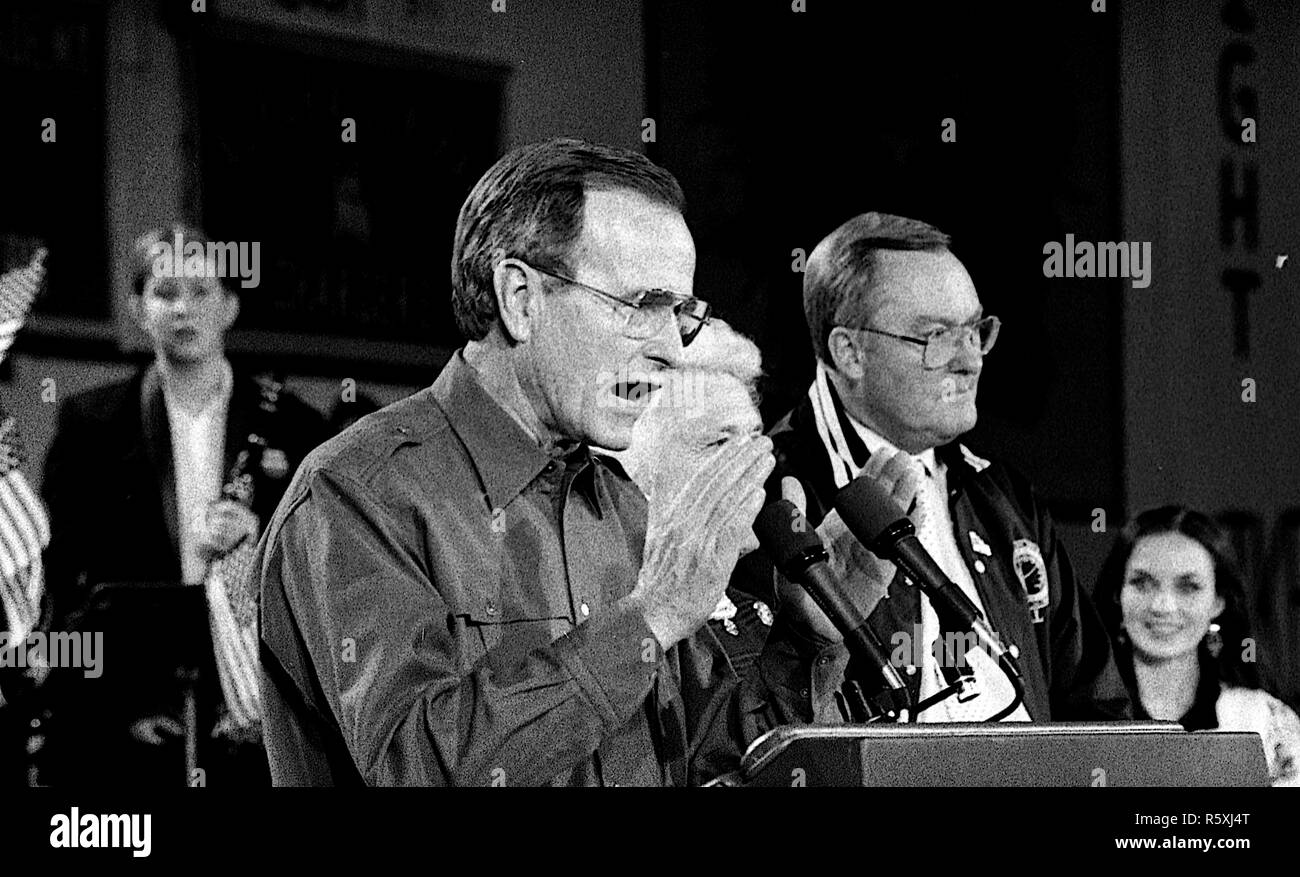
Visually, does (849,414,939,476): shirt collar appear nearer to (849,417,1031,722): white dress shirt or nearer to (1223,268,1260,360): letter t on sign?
(849,417,1031,722): white dress shirt

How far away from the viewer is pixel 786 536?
2904 mm

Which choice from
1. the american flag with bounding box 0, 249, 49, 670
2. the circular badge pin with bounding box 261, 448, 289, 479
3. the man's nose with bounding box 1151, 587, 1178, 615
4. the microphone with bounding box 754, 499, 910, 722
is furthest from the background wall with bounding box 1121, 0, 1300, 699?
the american flag with bounding box 0, 249, 49, 670

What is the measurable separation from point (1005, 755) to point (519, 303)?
0.89 meters

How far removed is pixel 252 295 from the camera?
336 centimetres

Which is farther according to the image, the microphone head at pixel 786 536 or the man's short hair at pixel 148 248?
the man's short hair at pixel 148 248

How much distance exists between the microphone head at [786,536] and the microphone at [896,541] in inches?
2.6

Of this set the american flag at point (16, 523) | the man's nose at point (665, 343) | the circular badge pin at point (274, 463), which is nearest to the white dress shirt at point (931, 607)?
the man's nose at point (665, 343)

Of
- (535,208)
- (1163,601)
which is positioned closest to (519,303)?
(535,208)

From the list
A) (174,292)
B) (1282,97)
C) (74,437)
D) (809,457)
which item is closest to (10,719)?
(74,437)

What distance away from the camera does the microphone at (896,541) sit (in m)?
A: 2.89

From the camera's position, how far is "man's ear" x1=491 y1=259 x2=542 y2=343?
9.59 feet

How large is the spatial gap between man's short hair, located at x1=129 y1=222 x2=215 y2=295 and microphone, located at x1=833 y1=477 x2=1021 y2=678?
3.61ft

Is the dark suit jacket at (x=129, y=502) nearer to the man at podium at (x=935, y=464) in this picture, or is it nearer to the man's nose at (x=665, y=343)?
Result: the man's nose at (x=665, y=343)
